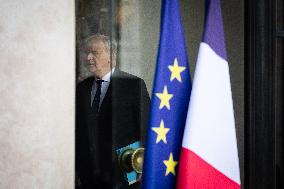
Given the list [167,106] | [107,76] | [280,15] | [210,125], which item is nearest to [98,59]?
[107,76]

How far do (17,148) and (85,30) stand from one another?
0.62 m

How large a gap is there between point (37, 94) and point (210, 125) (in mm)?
808

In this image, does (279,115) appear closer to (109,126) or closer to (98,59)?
(109,126)

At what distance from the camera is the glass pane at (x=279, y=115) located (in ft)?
7.18

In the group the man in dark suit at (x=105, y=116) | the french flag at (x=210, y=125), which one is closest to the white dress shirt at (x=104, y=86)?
the man in dark suit at (x=105, y=116)

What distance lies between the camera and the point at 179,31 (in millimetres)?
1735

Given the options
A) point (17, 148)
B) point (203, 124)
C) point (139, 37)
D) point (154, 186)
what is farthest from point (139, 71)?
point (17, 148)

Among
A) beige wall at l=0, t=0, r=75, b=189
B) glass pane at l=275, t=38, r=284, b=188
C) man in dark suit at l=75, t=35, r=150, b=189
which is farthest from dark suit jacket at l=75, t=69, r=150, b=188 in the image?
glass pane at l=275, t=38, r=284, b=188

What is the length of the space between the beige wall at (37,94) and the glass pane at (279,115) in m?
1.27

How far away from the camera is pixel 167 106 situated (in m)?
1.70

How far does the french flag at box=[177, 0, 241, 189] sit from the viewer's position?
1.67 meters

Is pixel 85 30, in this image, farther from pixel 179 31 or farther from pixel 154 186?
pixel 154 186

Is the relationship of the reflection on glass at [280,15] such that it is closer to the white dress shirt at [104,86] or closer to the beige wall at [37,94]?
the white dress shirt at [104,86]

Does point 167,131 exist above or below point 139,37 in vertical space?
below
